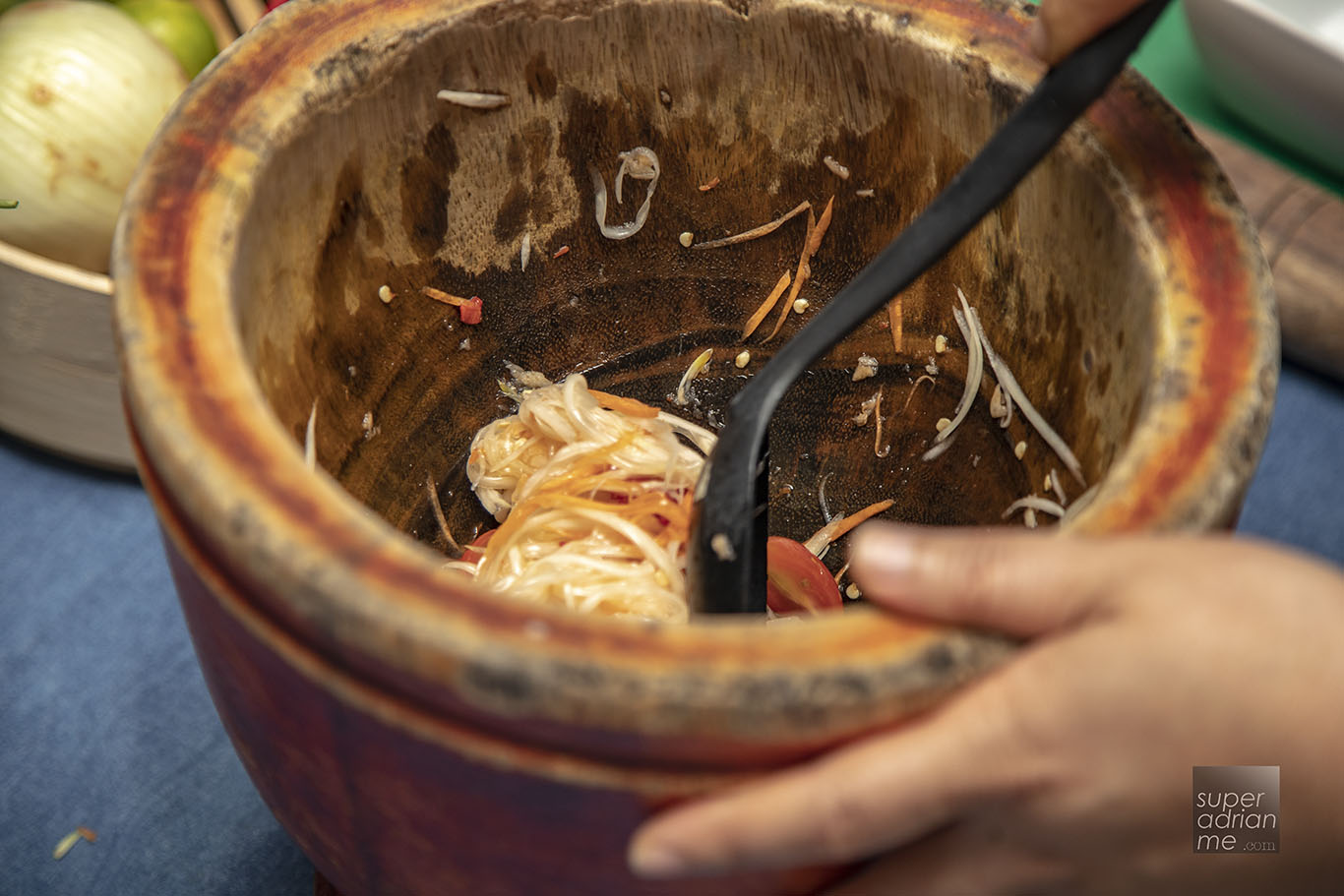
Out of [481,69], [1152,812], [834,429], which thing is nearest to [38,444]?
[481,69]

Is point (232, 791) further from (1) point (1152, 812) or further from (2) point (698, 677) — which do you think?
(1) point (1152, 812)

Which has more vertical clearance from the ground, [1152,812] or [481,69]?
[481,69]

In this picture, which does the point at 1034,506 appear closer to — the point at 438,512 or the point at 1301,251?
the point at 438,512

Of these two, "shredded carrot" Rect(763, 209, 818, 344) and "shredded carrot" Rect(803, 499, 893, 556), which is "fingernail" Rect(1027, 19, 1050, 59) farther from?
"shredded carrot" Rect(803, 499, 893, 556)

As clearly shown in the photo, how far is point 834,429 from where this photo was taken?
1146 millimetres

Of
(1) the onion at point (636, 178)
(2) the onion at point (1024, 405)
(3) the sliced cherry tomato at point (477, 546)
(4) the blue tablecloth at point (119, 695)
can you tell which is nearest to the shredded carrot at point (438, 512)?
(3) the sliced cherry tomato at point (477, 546)

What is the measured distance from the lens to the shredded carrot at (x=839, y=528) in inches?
43.9

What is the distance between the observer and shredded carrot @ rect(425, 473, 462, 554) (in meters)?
1.07

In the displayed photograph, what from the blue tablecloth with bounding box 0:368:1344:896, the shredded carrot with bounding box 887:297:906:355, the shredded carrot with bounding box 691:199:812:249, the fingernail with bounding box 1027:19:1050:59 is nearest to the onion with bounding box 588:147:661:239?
the shredded carrot with bounding box 691:199:812:249

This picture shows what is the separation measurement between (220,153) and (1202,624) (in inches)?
25.4

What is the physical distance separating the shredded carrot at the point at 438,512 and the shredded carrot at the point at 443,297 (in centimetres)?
15

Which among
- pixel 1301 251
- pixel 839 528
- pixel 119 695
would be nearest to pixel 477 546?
pixel 839 528

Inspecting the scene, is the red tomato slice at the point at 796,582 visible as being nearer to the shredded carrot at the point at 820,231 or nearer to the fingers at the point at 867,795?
the shredded carrot at the point at 820,231

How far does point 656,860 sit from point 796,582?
44 cm
